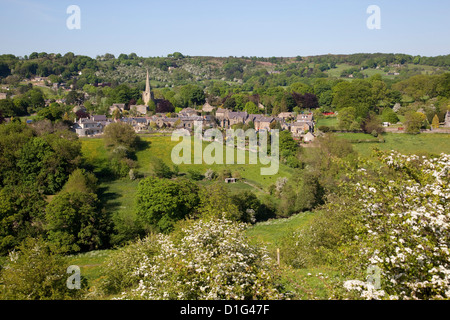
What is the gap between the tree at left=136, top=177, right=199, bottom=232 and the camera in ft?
90.8

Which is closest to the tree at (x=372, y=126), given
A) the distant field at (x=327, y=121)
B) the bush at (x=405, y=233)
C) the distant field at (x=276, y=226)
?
the distant field at (x=327, y=121)

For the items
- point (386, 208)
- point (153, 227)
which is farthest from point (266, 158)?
point (386, 208)

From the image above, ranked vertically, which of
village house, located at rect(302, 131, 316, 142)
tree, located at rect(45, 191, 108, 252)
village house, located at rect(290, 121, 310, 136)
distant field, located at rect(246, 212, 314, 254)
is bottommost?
distant field, located at rect(246, 212, 314, 254)

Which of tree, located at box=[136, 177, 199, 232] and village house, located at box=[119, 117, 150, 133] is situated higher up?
village house, located at box=[119, 117, 150, 133]

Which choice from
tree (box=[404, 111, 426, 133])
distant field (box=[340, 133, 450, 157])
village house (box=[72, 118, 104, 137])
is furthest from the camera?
tree (box=[404, 111, 426, 133])

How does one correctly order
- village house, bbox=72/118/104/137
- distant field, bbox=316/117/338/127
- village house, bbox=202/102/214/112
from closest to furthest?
village house, bbox=72/118/104/137 < distant field, bbox=316/117/338/127 < village house, bbox=202/102/214/112

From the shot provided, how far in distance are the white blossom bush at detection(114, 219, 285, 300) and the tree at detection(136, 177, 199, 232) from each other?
17127 mm

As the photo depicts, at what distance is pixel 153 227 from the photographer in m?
28.0

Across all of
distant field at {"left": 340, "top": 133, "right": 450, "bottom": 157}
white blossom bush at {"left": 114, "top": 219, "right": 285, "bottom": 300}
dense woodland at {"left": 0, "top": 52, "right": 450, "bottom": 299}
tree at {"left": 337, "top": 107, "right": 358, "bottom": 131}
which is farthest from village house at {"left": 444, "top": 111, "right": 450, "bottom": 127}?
white blossom bush at {"left": 114, "top": 219, "right": 285, "bottom": 300}

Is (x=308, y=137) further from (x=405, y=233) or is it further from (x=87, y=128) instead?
(x=405, y=233)

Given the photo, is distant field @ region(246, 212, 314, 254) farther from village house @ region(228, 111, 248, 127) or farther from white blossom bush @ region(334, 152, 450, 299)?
village house @ region(228, 111, 248, 127)

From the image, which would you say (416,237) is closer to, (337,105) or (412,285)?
(412,285)
